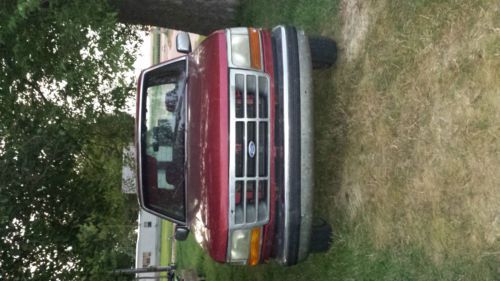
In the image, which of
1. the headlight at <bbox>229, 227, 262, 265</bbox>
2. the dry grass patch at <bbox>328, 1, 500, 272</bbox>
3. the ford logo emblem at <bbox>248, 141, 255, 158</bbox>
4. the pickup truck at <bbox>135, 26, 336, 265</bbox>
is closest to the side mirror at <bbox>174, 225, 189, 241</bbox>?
the pickup truck at <bbox>135, 26, 336, 265</bbox>

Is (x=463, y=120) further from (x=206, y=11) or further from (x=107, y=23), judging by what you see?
(x=206, y=11)

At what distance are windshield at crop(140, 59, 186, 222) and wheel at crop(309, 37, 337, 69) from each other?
134 cm

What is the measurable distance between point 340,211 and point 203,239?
144cm

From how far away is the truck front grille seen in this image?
15.0 feet

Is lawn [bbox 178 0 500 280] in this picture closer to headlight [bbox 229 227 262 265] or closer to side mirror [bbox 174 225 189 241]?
headlight [bbox 229 227 262 265]

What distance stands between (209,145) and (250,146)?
0.36 metres

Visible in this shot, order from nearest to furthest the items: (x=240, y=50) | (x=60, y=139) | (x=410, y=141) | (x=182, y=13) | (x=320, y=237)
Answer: (x=410, y=141), (x=240, y=50), (x=320, y=237), (x=60, y=139), (x=182, y=13)

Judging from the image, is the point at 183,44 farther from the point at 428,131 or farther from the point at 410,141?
the point at 428,131

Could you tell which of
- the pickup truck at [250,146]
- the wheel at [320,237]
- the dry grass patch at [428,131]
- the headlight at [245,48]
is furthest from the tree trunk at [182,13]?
the wheel at [320,237]

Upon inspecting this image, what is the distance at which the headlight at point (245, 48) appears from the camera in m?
4.74

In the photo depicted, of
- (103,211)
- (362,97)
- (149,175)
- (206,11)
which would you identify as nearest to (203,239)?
(149,175)

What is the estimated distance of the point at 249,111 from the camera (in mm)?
4633

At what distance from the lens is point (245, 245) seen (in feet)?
15.8

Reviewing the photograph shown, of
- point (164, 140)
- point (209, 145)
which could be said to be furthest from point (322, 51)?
point (164, 140)
